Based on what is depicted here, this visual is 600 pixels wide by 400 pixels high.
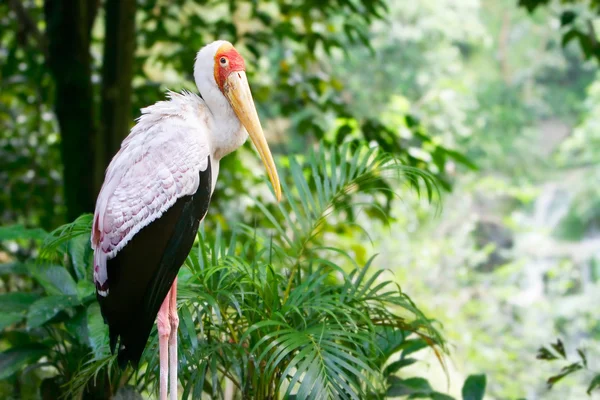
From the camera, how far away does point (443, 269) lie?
7.64m

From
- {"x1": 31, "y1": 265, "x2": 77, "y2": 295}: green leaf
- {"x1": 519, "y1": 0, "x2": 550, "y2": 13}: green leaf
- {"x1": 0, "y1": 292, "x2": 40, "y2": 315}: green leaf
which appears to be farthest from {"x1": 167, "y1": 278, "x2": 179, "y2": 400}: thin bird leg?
{"x1": 519, "y1": 0, "x2": 550, "y2": 13}: green leaf

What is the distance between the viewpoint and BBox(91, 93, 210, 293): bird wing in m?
1.38

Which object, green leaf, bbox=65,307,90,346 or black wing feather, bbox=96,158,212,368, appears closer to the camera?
black wing feather, bbox=96,158,212,368

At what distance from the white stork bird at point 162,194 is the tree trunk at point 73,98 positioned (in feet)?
4.49

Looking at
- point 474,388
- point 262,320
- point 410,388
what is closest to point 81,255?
point 262,320

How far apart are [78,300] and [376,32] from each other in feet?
27.5

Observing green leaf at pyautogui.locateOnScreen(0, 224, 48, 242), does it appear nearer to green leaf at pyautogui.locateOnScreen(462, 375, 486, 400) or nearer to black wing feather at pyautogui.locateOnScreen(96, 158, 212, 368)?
black wing feather at pyautogui.locateOnScreen(96, 158, 212, 368)

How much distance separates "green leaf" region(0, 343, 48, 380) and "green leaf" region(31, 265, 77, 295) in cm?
17

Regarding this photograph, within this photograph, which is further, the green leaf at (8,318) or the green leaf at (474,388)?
the green leaf at (474,388)

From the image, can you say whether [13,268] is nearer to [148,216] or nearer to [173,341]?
[173,341]

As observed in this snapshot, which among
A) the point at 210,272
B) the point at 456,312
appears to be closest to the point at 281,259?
the point at 210,272

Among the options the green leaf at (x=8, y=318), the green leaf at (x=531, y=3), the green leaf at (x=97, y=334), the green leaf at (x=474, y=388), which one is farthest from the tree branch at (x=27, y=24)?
the green leaf at (x=474, y=388)

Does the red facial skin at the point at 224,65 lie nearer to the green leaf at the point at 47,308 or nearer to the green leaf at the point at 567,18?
the green leaf at the point at 47,308

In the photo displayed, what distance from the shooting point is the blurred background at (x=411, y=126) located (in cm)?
281
